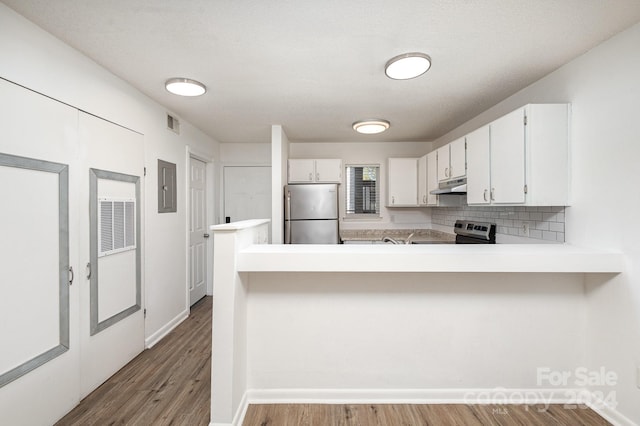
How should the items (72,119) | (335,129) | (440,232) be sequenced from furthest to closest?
(440,232) < (335,129) < (72,119)

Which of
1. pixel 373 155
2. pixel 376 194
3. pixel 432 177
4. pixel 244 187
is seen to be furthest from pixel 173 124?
pixel 432 177

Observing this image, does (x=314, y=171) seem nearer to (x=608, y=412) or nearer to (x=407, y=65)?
(x=407, y=65)

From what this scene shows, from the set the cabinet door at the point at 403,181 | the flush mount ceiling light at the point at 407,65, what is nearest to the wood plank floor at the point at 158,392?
the flush mount ceiling light at the point at 407,65

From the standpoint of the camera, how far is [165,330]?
3078 mm

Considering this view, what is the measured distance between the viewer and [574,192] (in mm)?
2059

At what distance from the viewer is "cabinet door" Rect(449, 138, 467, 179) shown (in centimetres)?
300

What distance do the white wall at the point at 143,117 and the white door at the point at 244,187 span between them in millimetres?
530

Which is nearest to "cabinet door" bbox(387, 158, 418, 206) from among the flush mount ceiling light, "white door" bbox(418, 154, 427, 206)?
"white door" bbox(418, 154, 427, 206)

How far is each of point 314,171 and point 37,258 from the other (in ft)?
10.4

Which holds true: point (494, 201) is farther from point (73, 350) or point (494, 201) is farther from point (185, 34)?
point (73, 350)

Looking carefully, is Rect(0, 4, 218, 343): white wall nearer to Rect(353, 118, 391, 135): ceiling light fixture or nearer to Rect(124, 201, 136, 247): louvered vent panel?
Rect(124, 201, 136, 247): louvered vent panel

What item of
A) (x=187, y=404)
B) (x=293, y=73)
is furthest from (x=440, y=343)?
(x=293, y=73)

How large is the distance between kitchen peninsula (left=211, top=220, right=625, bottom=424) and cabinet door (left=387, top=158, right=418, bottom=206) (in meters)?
2.51

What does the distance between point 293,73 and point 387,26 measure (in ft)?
2.75
